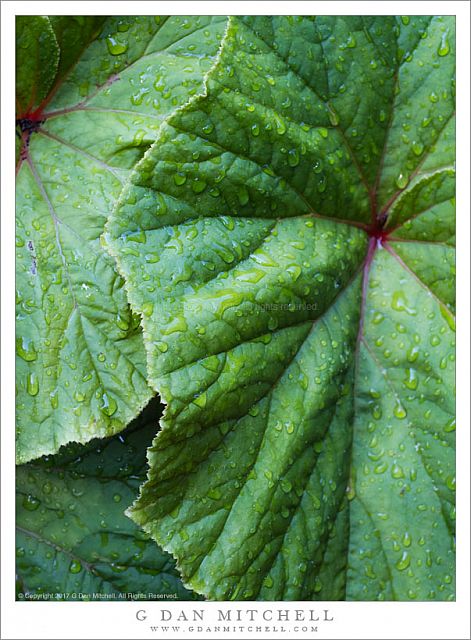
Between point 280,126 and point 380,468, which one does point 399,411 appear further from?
point 280,126

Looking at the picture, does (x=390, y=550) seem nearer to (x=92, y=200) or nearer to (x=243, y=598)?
(x=243, y=598)

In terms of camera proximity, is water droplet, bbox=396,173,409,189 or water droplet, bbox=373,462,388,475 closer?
water droplet, bbox=373,462,388,475

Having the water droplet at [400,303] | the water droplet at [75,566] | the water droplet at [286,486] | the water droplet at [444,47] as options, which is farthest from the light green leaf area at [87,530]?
the water droplet at [444,47]

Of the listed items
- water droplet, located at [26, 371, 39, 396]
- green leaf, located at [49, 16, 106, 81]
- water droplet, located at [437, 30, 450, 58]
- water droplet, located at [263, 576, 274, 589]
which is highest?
green leaf, located at [49, 16, 106, 81]

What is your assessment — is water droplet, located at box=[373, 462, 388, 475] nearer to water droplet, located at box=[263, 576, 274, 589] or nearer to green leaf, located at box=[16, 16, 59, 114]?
water droplet, located at box=[263, 576, 274, 589]

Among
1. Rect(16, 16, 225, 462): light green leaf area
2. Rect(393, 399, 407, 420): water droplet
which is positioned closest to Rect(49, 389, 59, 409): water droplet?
Rect(16, 16, 225, 462): light green leaf area

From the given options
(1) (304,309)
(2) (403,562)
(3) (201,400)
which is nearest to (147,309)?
(3) (201,400)
